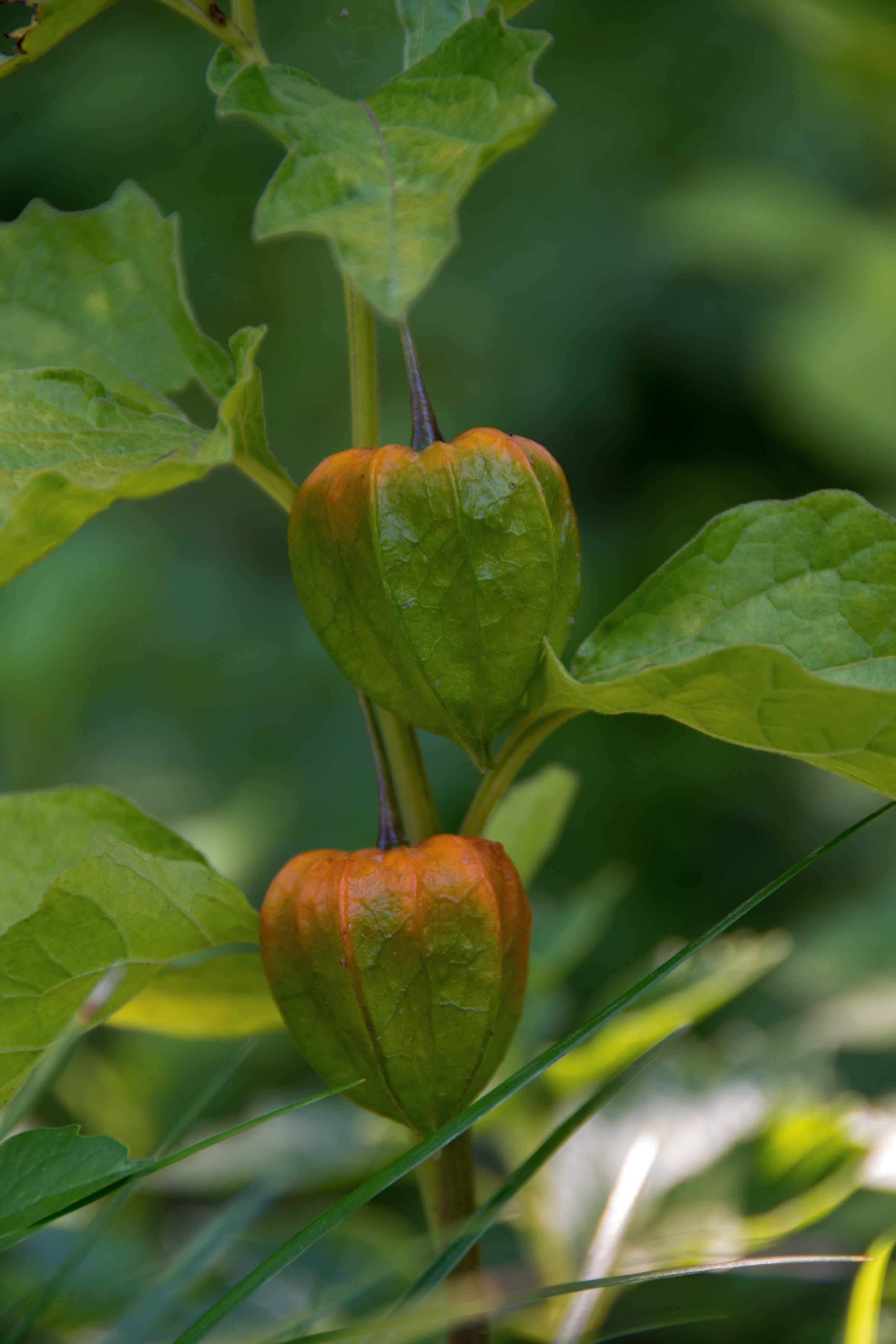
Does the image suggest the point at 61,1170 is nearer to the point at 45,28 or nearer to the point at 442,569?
the point at 442,569

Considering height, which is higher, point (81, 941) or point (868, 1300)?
point (81, 941)

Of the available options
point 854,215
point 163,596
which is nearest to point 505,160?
point 854,215

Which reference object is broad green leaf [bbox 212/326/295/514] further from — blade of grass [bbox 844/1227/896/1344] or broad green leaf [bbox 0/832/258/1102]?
blade of grass [bbox 844/1227/896/1344]

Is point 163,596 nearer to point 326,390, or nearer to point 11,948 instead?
Result: point 326,390

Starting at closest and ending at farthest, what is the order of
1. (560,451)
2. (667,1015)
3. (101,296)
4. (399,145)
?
1. (399,145)
2. (101,296)
3. (667,1015)
4. (560,451)

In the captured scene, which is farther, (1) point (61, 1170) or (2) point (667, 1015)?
(2) point (667, 1015)

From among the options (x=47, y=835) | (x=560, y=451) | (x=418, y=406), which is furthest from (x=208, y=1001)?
(x=560, y=451)

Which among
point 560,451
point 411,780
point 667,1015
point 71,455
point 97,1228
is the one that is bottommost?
point 560,451

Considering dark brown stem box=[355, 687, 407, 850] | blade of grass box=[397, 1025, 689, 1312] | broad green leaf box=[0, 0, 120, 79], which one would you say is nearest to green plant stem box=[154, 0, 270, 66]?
broad green leaf box=[0, 0, 120, 79]
